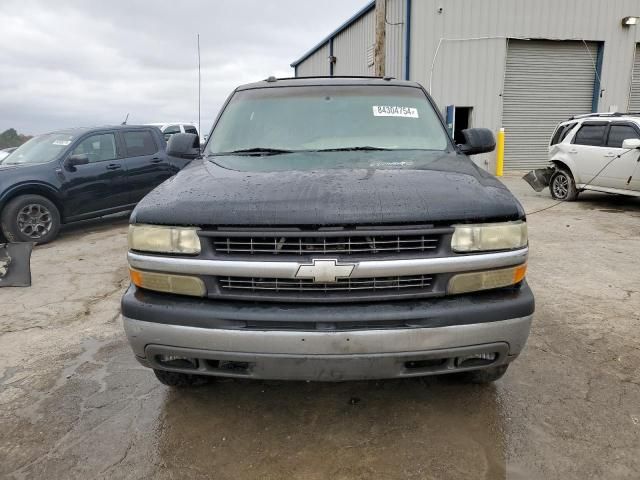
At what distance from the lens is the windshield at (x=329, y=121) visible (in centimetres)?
327

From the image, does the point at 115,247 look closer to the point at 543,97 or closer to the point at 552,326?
the point at 552,326

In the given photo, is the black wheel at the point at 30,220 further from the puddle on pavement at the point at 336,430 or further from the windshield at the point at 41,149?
the puddle on pavement at the point at 336,430

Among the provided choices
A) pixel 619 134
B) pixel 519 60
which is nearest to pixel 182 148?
pixel 619 134

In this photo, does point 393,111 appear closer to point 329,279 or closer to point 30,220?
point 329,279

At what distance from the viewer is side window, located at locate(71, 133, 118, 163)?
786cm

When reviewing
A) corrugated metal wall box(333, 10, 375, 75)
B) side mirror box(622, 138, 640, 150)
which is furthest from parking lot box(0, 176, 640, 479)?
corrugated metal wall box(333, 10, 375, 75)

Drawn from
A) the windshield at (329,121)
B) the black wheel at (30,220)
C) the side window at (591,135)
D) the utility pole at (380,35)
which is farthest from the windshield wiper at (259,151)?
the utility pole at (380,35)

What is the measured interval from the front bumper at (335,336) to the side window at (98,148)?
6.59 metres

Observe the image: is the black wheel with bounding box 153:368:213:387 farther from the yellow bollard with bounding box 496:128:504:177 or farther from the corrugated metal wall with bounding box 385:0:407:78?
the yellow bollard with bounding box 496:128:504:177

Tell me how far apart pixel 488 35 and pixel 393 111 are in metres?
14.1

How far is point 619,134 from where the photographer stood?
9.06 meters

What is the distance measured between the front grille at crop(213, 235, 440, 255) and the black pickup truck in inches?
246

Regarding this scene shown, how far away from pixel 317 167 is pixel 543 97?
53.3 feet

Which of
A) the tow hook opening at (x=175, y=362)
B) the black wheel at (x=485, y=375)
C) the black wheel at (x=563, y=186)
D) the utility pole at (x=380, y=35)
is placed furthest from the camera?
the utility pole at (x=380, y=35)
